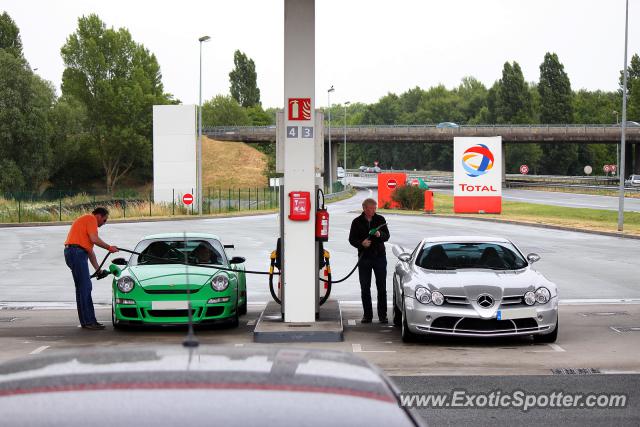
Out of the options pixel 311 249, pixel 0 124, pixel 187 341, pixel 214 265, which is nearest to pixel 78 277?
pixel 214 265

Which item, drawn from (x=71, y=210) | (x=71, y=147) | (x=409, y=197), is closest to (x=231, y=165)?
(x=71, y=147)

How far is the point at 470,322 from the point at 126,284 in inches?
184

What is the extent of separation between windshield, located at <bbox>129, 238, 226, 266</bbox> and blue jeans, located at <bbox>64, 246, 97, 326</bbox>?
73 cm

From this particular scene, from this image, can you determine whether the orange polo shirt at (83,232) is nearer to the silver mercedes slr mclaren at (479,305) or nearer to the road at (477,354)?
the road at (477,354)

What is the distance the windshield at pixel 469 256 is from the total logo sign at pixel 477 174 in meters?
39.9

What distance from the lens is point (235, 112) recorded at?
531 ft

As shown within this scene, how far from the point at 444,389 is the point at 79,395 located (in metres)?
7.23

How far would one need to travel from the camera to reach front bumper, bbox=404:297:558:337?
1210 centimetres

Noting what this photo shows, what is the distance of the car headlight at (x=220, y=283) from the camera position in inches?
539

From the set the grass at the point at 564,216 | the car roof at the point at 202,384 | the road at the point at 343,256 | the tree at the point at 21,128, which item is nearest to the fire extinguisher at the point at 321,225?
the road at the point at 343,256

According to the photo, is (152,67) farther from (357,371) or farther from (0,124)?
(357,371)

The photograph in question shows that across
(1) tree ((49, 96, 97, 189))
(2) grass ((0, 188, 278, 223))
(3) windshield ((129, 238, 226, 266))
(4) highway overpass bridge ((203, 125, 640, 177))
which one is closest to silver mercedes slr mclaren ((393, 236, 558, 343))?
(3) windshield ((129, 238, 226, 266))

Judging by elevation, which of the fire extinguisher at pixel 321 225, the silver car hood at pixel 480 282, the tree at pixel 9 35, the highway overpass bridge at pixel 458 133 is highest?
the tree at pixel 9 35

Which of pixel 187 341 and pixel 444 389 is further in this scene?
pixel 444 389
